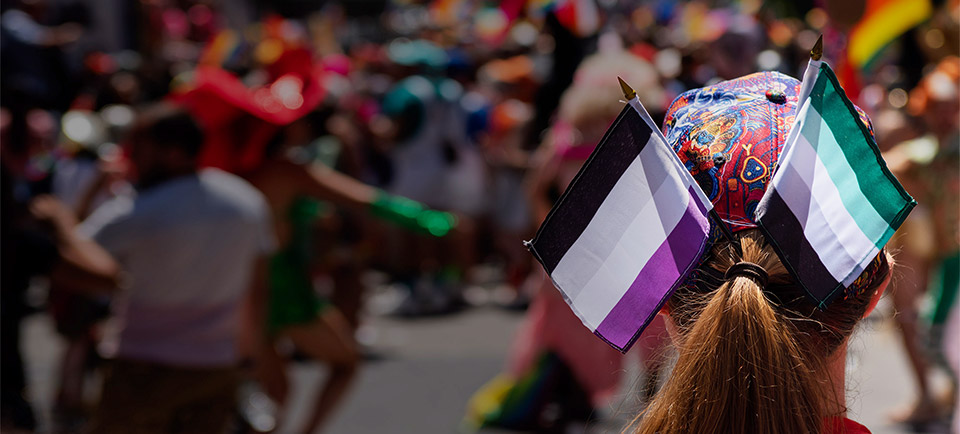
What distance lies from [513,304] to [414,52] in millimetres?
2419

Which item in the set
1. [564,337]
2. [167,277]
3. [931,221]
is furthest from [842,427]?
[931,221]

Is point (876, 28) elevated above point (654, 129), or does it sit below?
below

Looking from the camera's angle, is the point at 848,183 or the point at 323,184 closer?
the point at 848,183

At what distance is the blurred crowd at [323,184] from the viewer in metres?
3.87

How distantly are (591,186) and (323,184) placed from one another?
3.81m

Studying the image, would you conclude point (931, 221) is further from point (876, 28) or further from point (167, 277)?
point (167, 277)

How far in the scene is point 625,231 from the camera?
135cm

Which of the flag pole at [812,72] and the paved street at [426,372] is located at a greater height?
the flag pole at [812,72]

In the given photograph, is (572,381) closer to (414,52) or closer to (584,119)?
(584,119)

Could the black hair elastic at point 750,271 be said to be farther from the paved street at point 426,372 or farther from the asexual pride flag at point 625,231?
the paved street at point 426,372

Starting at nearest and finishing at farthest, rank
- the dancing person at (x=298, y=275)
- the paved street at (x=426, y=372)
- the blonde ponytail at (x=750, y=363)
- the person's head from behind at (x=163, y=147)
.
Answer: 1. the blonde ponytail at (x=750, y=363)
2. the person's head from behind at (x=163, y=147)
3. the dancing person at (x=298, y=275)
4. the paved street at (x=426, y=372)

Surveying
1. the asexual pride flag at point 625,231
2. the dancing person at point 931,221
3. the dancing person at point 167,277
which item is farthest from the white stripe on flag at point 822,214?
Answer: the dancing person at point 931,221

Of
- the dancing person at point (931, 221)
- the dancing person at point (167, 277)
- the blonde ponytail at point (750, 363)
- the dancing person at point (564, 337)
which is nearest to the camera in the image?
the blonde ponytail at point (750, 363)

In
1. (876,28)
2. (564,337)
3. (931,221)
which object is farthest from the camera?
(931,221)
